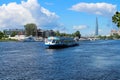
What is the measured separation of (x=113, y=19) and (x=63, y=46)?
375ft

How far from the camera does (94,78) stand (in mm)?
47500

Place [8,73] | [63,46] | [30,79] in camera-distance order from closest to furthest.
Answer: [30,79] < [8,73] < [63,46]

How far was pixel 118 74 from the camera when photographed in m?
51.6

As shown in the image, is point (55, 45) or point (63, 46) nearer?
point (55, 45)

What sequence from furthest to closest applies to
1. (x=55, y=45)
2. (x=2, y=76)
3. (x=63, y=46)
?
(x=63, y=46), (x=55, y=45), (x=2, y=76)

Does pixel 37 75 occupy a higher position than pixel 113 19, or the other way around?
pixel 113 19

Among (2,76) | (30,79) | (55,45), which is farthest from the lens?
(55,45)

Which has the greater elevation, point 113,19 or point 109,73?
point 113,19

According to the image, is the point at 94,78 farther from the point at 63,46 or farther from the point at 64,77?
the point at 63,46

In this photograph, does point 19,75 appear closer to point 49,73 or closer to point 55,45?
point 49,73

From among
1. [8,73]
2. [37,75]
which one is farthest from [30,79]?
[8,73]

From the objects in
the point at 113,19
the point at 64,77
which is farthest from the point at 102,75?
the point at 113,19

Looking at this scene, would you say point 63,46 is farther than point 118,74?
Yes

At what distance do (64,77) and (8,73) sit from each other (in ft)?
33.4
